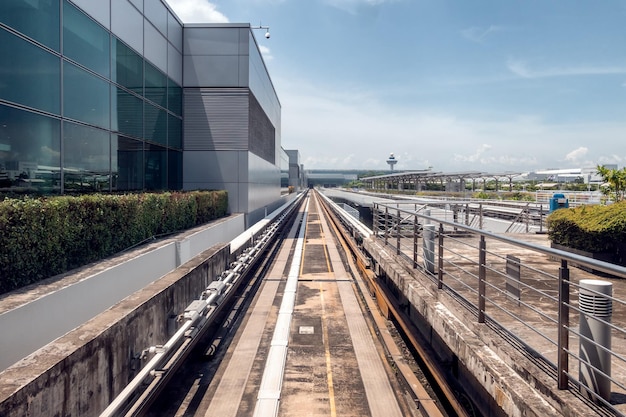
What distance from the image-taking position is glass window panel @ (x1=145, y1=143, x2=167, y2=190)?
1744 cm

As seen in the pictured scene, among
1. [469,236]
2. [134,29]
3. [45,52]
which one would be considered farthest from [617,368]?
[134,29]

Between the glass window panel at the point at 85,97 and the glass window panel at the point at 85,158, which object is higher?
the glass window panel at the point at 85,97

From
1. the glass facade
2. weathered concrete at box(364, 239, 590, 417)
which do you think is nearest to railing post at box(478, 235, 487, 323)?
weathered concrete at box(364, 239, 590, 417)

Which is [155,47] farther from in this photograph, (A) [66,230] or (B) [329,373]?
(B) [329,373]

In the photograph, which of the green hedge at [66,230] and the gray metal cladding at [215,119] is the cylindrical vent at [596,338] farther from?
the gray metal cladding at [215,119]

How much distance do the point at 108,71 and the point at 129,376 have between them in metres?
11.3

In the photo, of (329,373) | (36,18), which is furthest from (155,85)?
(329,373)

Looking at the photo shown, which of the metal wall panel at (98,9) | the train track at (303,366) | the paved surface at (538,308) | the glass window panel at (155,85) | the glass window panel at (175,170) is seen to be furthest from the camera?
the glass window panel at (175,170)

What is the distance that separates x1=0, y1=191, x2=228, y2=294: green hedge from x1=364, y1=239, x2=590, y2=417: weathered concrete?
20.2ft

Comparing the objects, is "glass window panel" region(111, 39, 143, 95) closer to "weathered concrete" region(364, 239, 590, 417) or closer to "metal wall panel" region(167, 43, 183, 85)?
"metal wall panel" region(167, 43, 183, 85)

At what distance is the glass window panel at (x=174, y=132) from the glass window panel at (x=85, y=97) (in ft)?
20.3

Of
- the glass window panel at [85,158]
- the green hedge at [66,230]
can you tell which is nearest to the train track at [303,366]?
the green hedge at [66,230]

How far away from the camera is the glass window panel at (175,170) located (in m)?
20.3

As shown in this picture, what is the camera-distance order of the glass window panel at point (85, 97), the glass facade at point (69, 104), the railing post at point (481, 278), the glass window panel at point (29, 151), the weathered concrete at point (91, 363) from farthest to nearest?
the glass window panel at point (85, 97) → the glass facade at point (69, 104) → the glass window panel at point (29, 151) → the railing post at point (481, 278) → the weathered concrete at point (91, 363)
